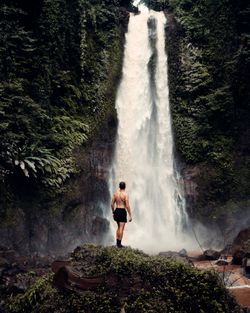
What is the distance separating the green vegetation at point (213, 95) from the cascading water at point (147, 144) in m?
0.81

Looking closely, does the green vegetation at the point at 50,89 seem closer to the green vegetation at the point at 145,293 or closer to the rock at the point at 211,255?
the rock at the point at 211,255

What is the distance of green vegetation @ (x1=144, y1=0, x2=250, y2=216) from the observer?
67.3 feet

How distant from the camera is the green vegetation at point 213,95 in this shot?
67.3 feet

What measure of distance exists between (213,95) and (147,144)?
14.6 ft

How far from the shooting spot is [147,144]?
70.5 feet

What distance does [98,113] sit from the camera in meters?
20.7

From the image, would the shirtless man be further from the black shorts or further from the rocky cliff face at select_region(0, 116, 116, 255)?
the rocky cliff face at select_region(0, 116, 116, 255)

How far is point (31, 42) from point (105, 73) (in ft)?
18.0

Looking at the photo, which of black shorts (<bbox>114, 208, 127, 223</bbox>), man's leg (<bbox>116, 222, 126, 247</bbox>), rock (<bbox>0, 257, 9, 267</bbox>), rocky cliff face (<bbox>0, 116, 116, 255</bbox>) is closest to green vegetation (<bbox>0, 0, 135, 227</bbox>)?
rocky cliff face (<bbox>0, 116, 116, 255</bbox>)

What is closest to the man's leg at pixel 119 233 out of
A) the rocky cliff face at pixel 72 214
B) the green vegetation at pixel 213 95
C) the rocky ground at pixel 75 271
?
the rocky ground at pixel 75 271

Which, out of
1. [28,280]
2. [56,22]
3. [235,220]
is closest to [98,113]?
[56,22]

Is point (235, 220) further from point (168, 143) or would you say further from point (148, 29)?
point (148, 29)

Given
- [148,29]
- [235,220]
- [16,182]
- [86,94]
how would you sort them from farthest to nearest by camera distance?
[148,29] < [86,94] < [235,220] < [16,182]

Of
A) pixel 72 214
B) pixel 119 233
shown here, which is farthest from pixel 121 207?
pixel 72 214
